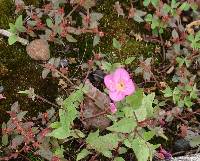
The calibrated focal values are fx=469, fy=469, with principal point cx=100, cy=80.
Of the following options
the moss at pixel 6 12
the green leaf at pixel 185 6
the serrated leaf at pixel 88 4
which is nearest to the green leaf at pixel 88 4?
the serrated leaf at pixel 88 4

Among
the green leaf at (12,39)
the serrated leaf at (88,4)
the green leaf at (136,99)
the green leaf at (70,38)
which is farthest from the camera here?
the serrated leaf at (88,4)

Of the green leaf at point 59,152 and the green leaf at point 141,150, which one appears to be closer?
the green leaf at point 141,150

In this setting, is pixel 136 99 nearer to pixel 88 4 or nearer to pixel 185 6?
pixel 88 4

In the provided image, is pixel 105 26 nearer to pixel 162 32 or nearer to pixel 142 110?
pixel 162 32

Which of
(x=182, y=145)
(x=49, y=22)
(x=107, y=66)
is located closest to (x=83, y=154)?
(x=107, y=66)

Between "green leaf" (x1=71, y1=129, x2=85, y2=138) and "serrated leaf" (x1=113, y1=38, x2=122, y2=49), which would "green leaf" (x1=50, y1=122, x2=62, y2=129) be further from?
"serrated leaf" (x1=113, y1=38, x2=122, y2=49)

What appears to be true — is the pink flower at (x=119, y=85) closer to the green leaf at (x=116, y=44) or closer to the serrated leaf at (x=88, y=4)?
the green leaf at (x=116, y=44)

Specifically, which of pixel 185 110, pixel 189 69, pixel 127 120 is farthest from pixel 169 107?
pixel 127 120

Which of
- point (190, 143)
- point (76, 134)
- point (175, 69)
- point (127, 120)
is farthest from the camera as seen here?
point (175, 69)

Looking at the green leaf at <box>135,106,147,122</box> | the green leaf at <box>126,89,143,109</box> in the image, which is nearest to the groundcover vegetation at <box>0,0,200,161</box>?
the green leaf at <box>135,106,147,122</box>
